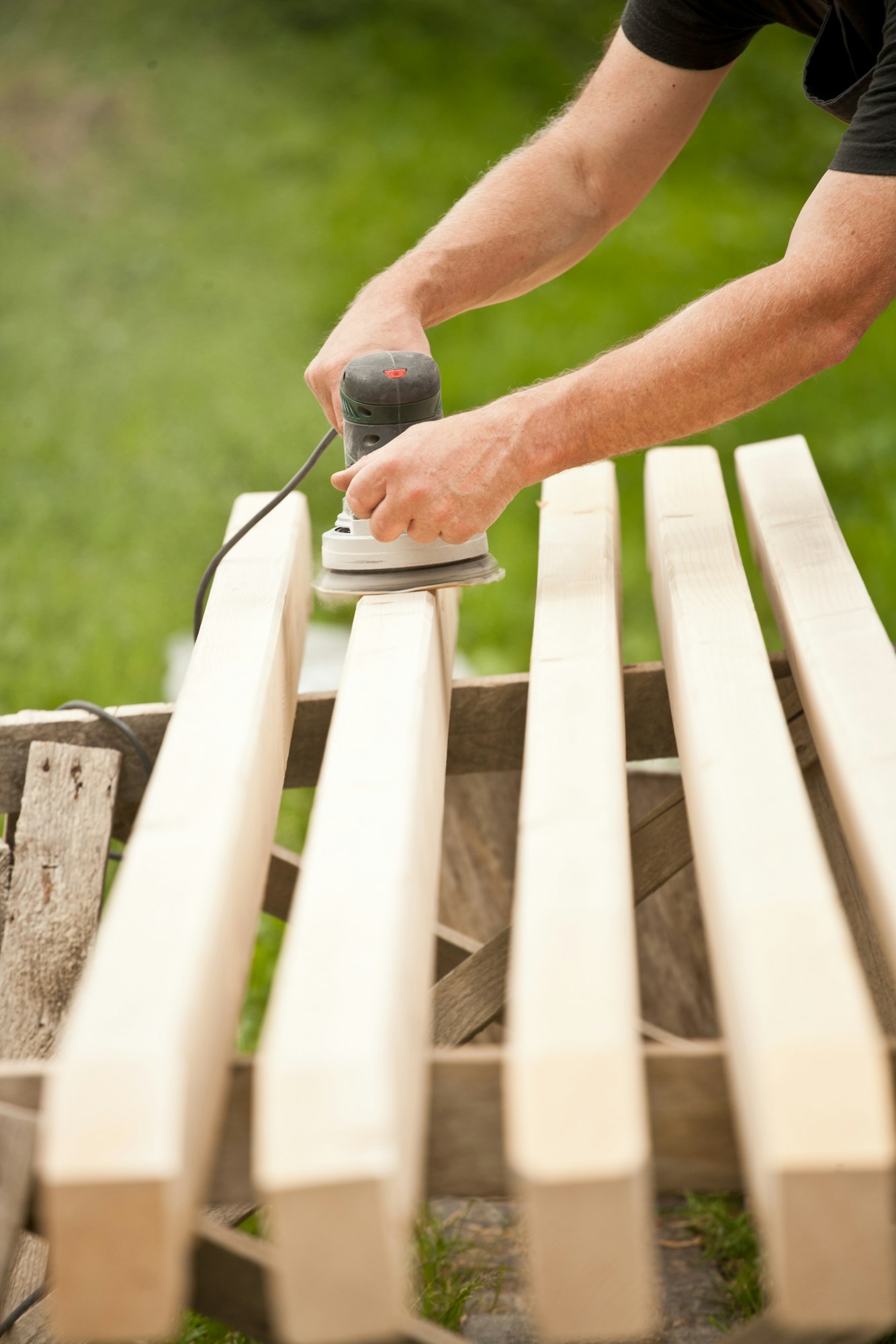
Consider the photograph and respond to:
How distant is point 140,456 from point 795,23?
451 centimetres

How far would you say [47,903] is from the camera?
1.70 metres

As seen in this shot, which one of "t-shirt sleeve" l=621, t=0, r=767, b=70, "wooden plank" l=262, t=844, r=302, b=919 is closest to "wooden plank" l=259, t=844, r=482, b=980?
"wooden plank" l=262, t=844, r=302, b=919

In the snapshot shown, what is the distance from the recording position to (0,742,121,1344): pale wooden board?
1.64 meters

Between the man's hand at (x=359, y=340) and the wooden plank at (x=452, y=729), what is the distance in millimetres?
458

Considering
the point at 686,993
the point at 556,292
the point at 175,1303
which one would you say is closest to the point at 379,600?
the point at 175,1303

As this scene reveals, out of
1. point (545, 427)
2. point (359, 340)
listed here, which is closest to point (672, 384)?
point (545, 427)

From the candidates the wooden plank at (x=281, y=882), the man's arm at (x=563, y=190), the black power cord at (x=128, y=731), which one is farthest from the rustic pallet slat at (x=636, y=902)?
the man's arm at (x=563, y=190)

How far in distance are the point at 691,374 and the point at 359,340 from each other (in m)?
0.58

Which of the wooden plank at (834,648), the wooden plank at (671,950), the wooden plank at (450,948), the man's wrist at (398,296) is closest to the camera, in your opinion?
the wooden plank at (834,648)

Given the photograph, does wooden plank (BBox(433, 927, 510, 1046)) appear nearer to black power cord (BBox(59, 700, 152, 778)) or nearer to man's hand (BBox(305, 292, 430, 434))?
black power cord (BBox(59, 700, 152, 778))

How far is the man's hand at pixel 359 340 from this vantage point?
1914 mm

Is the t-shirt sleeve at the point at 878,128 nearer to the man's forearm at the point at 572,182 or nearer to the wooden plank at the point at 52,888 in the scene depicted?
the man's forearm at the point at 572,182

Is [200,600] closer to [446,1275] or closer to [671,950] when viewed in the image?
[671,950]

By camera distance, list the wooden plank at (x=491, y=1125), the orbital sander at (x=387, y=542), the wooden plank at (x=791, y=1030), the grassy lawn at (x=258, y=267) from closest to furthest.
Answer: the wooden plank at (x=791, y=1030) → the wooden plank at (x=491, y=1125) → the orbital sander at (x=387, y=542) → the grassy lawn at (x=258, y=267)
